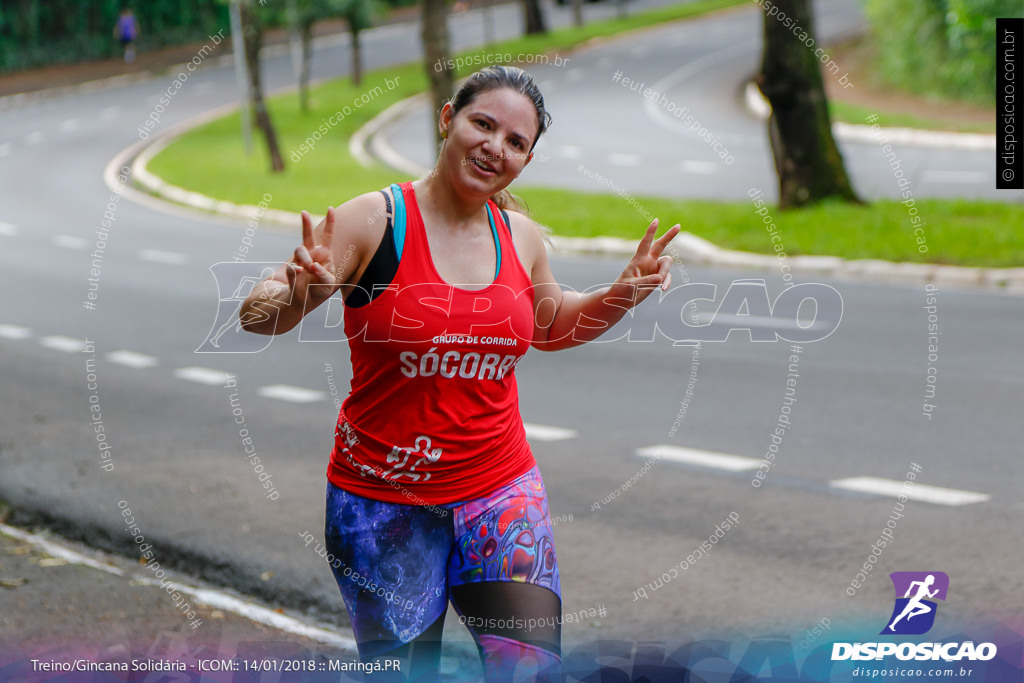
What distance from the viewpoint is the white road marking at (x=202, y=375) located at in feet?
29.7

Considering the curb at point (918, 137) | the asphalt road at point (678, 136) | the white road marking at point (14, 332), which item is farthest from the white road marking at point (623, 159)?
the white road marking at point (14, 332)

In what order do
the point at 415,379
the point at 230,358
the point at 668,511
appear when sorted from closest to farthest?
the point at 415,379 < the point at 668,511 < the point at 230,358

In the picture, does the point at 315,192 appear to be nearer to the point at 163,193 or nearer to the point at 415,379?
the point at 163,193

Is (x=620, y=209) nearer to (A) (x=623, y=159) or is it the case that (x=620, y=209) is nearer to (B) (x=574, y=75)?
(A) (x=623, y=159)

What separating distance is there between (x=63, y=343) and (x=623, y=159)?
1422 centimetres

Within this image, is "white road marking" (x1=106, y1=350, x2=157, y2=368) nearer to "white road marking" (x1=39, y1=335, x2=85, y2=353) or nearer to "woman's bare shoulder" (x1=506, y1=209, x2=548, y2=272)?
"white road marking" (x1=39, y1=335, x2=85, y2=353)

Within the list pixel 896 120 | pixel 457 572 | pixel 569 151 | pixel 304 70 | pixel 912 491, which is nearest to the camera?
pixel 457 572

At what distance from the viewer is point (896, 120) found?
2525cm

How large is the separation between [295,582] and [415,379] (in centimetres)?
262

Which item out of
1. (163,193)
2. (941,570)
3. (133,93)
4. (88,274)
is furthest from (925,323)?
(133,93)

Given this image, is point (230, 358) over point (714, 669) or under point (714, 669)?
under

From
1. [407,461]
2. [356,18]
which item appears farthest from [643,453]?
[356,18]

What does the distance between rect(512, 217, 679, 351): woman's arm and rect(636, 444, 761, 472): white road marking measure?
347 cm

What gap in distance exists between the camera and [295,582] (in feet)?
17.0
